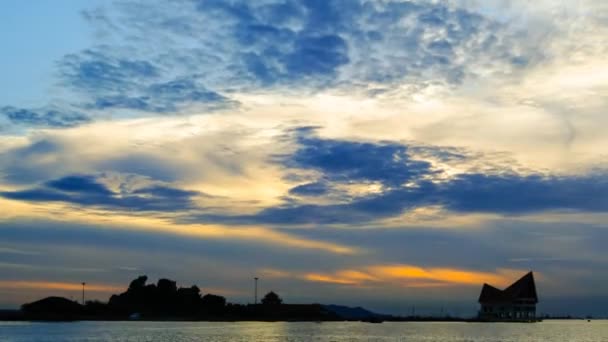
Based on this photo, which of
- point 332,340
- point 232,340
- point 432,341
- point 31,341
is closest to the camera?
point 31,341

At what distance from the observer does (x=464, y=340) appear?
14038 centimetres

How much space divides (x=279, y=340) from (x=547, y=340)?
182ft

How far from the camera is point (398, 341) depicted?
5285 inches

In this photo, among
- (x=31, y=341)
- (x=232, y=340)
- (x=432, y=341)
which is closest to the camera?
(x=31, y=341)

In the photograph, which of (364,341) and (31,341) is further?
(364,341)

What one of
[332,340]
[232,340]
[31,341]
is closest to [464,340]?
[332,340]

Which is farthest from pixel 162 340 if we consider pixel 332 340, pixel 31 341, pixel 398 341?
pixel 398 341

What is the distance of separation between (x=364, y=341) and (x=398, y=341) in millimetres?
8870

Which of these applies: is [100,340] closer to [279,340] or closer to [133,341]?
[133,341]

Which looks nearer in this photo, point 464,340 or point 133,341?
point 133,341

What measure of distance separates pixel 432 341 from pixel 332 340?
70.3ft

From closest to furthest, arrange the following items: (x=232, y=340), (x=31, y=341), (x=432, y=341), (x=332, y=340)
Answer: (x=31, y=341) < (x=232, y=340) < (x=332, y=340) < (x=432, y=341)

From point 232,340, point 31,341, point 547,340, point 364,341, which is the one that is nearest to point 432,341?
point 364,341

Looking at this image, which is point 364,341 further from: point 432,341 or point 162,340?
point 162,340
